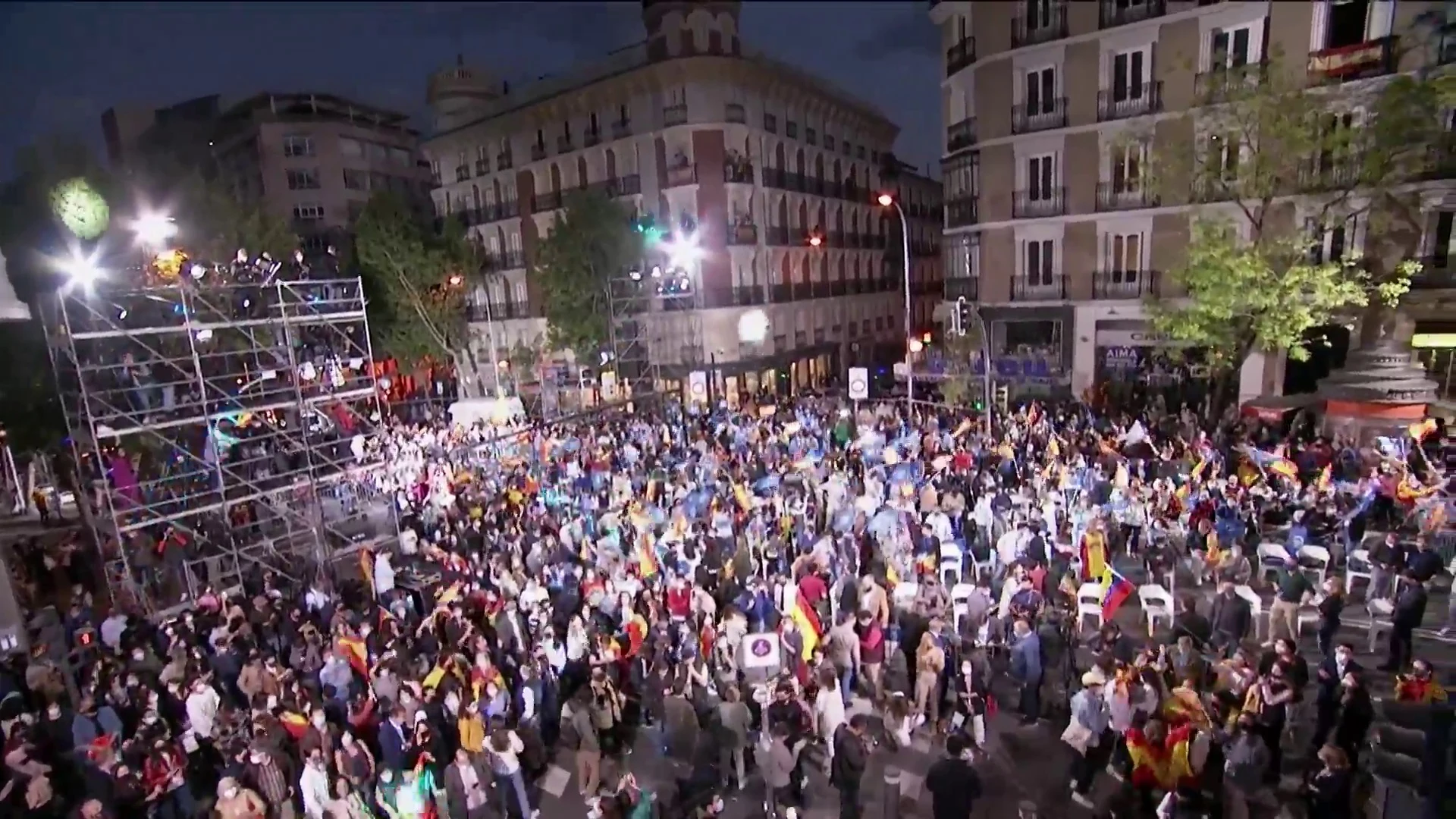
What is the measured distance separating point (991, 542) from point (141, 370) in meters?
21.0

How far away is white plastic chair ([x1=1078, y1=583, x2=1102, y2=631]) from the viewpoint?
959cm

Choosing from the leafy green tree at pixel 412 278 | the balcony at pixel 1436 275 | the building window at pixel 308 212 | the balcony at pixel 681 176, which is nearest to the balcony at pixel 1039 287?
the balcony at pixel 1436 275

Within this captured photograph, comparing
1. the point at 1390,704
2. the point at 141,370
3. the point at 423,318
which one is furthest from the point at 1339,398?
the point at 423,318

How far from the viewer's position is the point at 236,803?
6492mm

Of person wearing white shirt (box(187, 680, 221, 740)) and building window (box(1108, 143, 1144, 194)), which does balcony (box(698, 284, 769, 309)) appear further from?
person wearing white shirt (box(187, 680, 221, 740))

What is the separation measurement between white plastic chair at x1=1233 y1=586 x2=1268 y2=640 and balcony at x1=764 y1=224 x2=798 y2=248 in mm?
26673

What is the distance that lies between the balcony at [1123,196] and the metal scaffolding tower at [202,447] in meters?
20.6

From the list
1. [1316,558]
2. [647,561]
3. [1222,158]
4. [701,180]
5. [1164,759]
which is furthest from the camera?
[701,180]

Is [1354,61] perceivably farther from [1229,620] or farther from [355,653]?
[355,653]

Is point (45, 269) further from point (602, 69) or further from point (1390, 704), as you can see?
point (1390, 704)

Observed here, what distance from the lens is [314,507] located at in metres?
12.8

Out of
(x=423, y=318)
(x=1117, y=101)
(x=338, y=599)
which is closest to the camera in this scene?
(x=338, y=599)

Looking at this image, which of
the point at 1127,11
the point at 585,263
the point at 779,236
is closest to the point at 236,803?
the point at 585,263

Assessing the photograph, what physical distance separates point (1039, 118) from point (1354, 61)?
25.2ft
